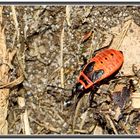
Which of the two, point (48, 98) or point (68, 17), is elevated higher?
point (68, 17)

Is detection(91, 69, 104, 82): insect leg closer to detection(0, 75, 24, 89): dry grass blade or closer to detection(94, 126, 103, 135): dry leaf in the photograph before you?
detection(94, 126, 103, 135): dry leaf

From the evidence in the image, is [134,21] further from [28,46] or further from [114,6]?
[28,46]

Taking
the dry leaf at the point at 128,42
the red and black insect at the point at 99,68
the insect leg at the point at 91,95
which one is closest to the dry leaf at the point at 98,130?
the insect leg at the point at 91,95

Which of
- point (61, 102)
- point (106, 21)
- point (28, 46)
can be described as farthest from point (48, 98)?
point (106, 21)

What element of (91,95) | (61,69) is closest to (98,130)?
(91,95)

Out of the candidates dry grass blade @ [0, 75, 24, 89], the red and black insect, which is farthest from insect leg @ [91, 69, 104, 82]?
dry grass blade @ [0, 75, 24, 89]
